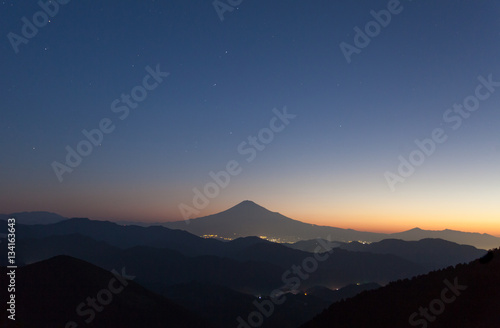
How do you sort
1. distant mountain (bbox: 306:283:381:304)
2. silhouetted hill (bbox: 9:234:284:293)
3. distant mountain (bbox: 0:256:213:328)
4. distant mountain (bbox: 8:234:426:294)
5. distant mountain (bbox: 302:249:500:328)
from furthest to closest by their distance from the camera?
distant mountain (bbox: 8:234:426:294) → silhouetted hill (bbox: 9:234:284:293) → distant mountain (bbox: 306:283:381:304) → distant mountain (bbox: 0:256:213:328) → distant mountain (bbox: 302:249:500:328)

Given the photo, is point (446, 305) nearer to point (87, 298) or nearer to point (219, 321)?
point (87, 298)

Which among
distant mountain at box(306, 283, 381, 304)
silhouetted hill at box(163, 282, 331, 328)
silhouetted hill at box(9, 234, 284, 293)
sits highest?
silhouetted hill at box(9, 234, 284, 293)

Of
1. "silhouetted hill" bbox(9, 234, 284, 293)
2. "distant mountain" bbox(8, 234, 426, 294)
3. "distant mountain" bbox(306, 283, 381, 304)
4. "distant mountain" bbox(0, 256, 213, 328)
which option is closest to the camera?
"distant mountain" bbox(0, 256, 213, 328)

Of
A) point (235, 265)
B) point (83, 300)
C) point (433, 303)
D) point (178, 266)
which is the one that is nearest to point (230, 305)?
point (83, 300)

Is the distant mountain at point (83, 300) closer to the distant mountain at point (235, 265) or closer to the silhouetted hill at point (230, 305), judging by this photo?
the silhouetted hill at point (230, 305)

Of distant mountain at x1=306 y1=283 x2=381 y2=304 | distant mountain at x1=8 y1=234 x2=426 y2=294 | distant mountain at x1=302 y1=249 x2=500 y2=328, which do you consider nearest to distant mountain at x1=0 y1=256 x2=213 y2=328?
distant mountain at x1=302 y1=249 x2=500 y2=328

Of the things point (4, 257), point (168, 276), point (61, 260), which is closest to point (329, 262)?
point (168, 276)

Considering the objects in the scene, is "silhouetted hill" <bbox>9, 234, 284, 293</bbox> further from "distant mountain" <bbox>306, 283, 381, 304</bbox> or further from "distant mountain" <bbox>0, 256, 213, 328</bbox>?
"distant mountain" <bbox>0, 256, 213, 328</bbox>
